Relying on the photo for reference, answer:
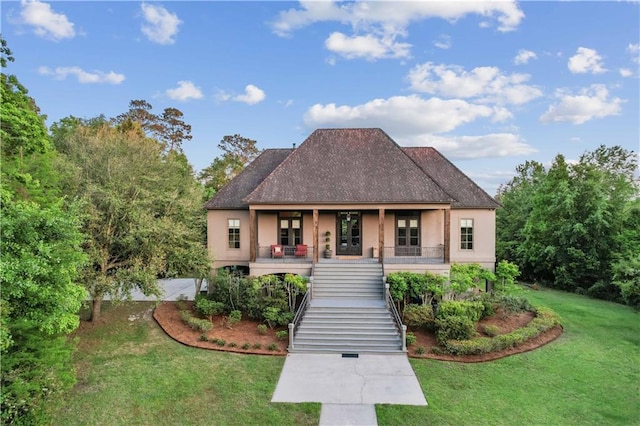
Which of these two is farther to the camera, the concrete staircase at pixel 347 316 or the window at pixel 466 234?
the window at pixel 466 234

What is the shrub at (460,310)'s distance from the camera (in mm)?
12688

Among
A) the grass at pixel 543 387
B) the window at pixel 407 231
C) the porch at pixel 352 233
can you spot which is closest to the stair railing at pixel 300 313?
the porch at pixel 352 233

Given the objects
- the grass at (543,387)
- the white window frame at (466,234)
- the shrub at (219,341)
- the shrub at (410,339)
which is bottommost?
the grass at (543,387)

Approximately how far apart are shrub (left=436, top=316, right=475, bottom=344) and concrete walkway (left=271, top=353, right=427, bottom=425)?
1577 millimetres

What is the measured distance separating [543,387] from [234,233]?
14.5m

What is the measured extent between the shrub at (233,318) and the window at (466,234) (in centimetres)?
1182

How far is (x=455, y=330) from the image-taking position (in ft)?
39.3

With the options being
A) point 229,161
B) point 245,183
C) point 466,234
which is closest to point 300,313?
point 245,183

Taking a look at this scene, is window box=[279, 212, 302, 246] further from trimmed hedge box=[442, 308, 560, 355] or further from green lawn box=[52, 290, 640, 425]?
trimmed hedge box=[442, 308, 560, 355]

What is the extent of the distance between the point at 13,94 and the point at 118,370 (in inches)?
392

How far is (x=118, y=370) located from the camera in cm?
1027

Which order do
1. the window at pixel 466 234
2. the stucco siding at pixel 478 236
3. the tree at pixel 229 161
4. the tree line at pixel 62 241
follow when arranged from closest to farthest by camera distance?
1. the tree line at pixel 62 241
2. the stucco siding at pixel 478 236
3. the window at pixel 466 234
4. the tree at pixel 229 161

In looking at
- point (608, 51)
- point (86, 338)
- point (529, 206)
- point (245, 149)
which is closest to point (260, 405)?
point (86, 338)

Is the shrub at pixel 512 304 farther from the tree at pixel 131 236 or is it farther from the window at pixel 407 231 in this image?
the tree at pixel 131 236
